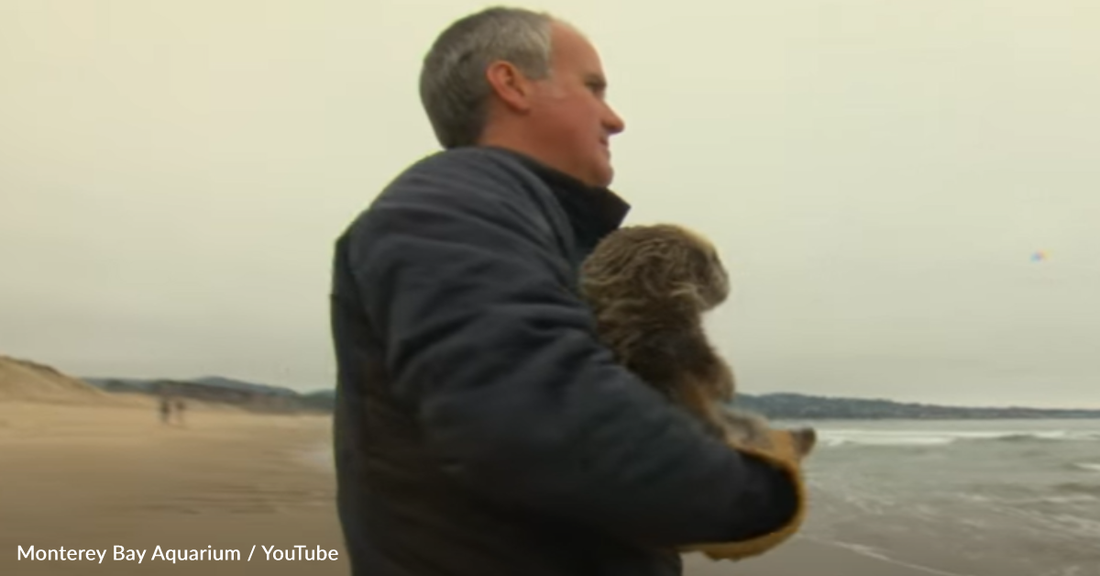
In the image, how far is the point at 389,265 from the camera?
1.16 metres

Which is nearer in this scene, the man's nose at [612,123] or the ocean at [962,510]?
the man's nose at [612,123]

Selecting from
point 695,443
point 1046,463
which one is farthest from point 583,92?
point 1046,463

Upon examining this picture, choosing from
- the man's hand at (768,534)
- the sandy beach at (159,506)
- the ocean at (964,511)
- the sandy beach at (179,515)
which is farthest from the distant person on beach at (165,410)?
the man's hand at (768,534)

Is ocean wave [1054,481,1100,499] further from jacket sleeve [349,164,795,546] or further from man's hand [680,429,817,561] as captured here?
jacket sleeve [349,164,795,546]

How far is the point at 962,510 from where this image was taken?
12.9 metres

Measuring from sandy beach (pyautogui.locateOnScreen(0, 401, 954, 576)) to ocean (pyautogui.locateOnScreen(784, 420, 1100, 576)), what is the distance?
39.3 inches

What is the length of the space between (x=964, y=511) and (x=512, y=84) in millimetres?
12569

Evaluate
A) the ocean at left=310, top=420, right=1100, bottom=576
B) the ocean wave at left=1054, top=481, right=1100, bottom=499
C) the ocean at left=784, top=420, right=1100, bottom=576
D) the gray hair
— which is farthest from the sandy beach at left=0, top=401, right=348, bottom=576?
the ocean wave at left=1054, top=481, right=1100, bottom=499

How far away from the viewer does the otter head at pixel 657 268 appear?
4.19ft

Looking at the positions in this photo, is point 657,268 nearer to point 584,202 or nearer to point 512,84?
point 584,202

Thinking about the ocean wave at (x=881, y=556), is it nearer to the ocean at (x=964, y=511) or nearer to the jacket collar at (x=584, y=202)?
the ocean at (x=964, y=511)

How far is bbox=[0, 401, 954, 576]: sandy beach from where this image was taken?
7.07 meters

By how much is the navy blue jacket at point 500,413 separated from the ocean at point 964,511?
589cm

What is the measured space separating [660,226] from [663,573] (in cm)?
40
